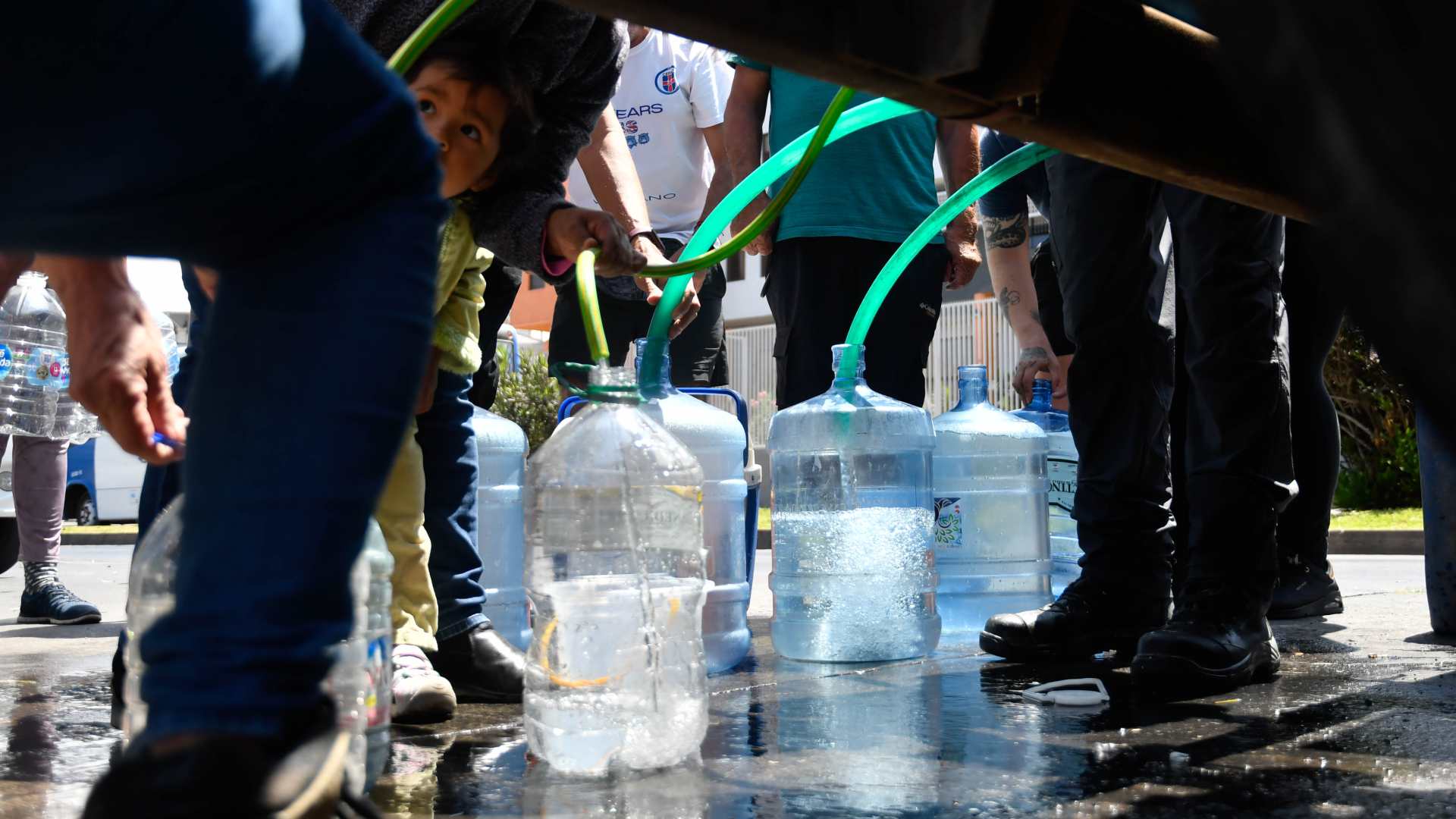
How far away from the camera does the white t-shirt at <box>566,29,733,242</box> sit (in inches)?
191

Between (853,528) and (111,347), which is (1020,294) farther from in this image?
(111,347)

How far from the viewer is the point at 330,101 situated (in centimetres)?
96

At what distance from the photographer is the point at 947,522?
13.3 feet

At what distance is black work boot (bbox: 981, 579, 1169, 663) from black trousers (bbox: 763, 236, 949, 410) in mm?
1038

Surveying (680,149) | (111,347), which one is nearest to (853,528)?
(680,149)

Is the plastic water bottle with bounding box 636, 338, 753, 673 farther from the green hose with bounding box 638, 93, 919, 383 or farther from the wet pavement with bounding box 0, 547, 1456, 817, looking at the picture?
the green hose with bounding box 638, 93, 919, 383

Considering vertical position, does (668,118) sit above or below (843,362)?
above

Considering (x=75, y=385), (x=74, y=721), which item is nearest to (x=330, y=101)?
(x=75, y=385)

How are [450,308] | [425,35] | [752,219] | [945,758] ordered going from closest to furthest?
[425,35] → [945,758] → [450,308] → [752,219]

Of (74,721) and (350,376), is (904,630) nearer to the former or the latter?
(74,721)

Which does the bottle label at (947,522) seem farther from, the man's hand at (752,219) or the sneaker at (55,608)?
the sneaker at (55,608)

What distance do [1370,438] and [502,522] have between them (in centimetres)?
1196

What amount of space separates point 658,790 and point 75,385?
2.97 ft

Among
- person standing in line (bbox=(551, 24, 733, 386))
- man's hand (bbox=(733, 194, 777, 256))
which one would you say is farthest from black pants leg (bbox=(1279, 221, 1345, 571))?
person standing in line (bbox=(551, 24, 733, 386))
